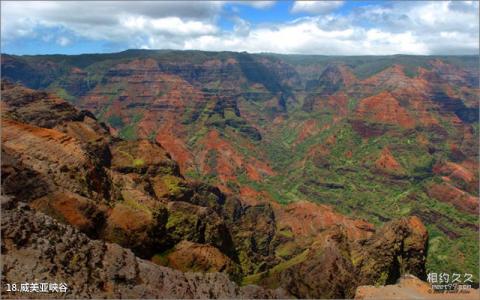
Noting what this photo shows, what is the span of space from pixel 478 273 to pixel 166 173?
8856 cm

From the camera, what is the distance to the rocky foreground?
33.0 metres

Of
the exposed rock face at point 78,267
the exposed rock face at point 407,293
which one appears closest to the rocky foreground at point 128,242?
the exposed rock face at point 78,267

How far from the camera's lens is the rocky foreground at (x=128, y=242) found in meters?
33.0

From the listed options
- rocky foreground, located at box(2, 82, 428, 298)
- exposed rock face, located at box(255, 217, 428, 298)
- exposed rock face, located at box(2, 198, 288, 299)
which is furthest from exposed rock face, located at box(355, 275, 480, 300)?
exposed rock face, located at box(2, 198, 288, 299)

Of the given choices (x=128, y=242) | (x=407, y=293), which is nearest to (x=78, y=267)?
(x=128, y=242)

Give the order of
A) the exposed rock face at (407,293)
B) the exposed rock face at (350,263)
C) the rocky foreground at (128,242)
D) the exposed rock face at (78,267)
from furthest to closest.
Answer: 1. the exposed rock face at (350,263)
2. the exposed rock face at (407,293)
3. the rocky foreground at (128,242)
4. the exposed rock face at (78,267)

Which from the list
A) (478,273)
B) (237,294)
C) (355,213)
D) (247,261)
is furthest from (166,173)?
(355,213)

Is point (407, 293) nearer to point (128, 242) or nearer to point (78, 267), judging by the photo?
point (128, 242)

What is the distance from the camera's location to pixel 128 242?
47125 mm

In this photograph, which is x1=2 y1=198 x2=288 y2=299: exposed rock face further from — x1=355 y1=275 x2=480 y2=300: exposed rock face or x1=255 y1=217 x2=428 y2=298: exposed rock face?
x1=255 y1=217 x2=428 y2=298: exposed rock face

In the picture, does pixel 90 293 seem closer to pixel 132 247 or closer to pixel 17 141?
pixel 132 247

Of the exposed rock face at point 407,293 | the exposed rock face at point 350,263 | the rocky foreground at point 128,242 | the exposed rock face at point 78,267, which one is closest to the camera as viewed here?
the exposed rock face at point 78,267

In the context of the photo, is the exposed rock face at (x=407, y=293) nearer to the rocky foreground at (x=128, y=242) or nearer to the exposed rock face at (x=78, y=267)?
the rocky foreground at (x=128, y=242)

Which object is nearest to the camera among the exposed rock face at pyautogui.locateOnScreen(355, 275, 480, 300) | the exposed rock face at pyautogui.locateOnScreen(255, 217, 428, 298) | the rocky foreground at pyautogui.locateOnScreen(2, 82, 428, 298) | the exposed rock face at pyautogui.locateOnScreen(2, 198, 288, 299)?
the exposed rock face at pyautogui.locateOnScreen(2, 198, 288, 299)
